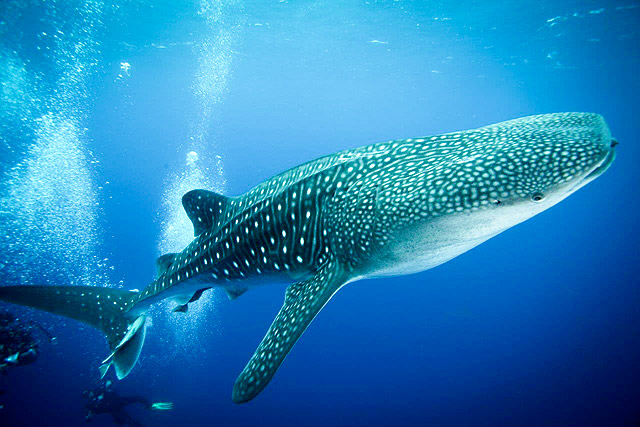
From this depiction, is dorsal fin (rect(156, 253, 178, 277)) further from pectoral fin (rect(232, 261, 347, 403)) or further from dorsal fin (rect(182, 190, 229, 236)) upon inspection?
pectoral fin (rect(232, 261, 347, 403))

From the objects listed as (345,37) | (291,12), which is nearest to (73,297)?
(291,12)

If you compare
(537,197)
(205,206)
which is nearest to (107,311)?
(205,206)

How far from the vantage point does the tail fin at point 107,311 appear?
3898mm

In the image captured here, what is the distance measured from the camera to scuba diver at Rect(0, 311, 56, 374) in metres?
7.81

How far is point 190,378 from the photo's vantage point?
910 inches

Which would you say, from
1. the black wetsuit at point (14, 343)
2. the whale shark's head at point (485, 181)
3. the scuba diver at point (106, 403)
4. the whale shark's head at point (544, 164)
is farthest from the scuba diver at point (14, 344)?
the whale shark's head at point (544, 164)

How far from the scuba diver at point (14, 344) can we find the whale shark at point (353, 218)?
20.1 feet

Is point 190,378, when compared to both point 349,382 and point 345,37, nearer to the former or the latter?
point 349,382

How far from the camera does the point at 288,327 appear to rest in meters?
2.55

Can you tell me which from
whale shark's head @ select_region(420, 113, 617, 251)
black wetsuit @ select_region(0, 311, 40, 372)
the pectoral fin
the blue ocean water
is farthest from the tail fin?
the blue ocean water

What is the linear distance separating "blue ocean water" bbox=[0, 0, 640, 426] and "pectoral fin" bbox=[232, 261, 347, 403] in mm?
18963

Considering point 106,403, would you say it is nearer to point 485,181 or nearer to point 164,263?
point 164,263

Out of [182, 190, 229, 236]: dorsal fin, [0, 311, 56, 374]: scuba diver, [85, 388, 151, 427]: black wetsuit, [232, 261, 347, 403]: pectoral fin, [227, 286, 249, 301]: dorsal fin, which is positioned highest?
[182, 190, 229, 236]: dorsal fin

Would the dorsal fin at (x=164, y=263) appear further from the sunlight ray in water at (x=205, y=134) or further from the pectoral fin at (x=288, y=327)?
the sunlight ray in water at (x=205, y=134)
